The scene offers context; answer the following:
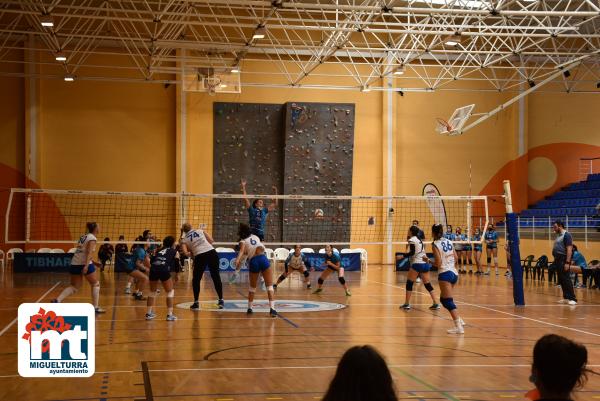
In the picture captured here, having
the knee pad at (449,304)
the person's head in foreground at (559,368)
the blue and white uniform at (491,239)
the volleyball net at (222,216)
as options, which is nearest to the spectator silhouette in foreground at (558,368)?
the person's head in foreground at (559,368)

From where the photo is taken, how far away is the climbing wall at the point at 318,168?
2789 cm

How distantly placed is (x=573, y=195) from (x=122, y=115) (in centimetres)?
1667

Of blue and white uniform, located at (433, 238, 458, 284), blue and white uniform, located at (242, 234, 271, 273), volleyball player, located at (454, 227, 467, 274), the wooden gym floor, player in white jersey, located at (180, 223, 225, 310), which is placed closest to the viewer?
the wooden gym floor

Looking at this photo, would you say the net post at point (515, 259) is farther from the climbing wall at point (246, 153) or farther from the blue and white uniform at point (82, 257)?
the climbing wall at point (246, 153)

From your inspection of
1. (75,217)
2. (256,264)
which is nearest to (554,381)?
(256,264)

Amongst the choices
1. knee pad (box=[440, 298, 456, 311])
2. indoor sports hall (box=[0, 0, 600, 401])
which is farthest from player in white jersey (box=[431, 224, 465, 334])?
indoor sports hall (box=[0, 0, 600, 401])

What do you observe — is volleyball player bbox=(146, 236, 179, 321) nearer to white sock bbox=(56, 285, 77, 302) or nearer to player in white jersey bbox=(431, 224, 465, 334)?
white sock bbox=(56, 285, 77, 302)

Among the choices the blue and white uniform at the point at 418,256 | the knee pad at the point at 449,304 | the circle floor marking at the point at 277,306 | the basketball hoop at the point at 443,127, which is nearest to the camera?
the knee pad at the point at 449,304

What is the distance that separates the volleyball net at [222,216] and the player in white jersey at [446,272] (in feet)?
45.6

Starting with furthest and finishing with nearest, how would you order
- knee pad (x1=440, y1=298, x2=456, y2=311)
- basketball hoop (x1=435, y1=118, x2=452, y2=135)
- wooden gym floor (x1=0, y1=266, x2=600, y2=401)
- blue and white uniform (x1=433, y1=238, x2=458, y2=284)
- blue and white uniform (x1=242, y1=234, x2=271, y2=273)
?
basketball hoop (x1=435, y1=118, x2=452, y2=135), blue and white uniform (x1=242, y1=234, x2=271, y2=273), blue and white uniform (x1=433, y1=238, x2=458, y2=284), knee pad (x1=440, y1=298, x2=456, y2=311), wooden gym floor (x1=0, y1=266, x2=600, y2=401)

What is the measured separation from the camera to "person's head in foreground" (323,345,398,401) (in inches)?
110

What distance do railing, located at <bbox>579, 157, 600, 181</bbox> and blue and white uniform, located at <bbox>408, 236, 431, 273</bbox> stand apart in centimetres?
1871

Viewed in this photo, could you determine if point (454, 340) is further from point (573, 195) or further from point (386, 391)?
point (573, 195)

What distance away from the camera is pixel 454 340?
10.4 m
